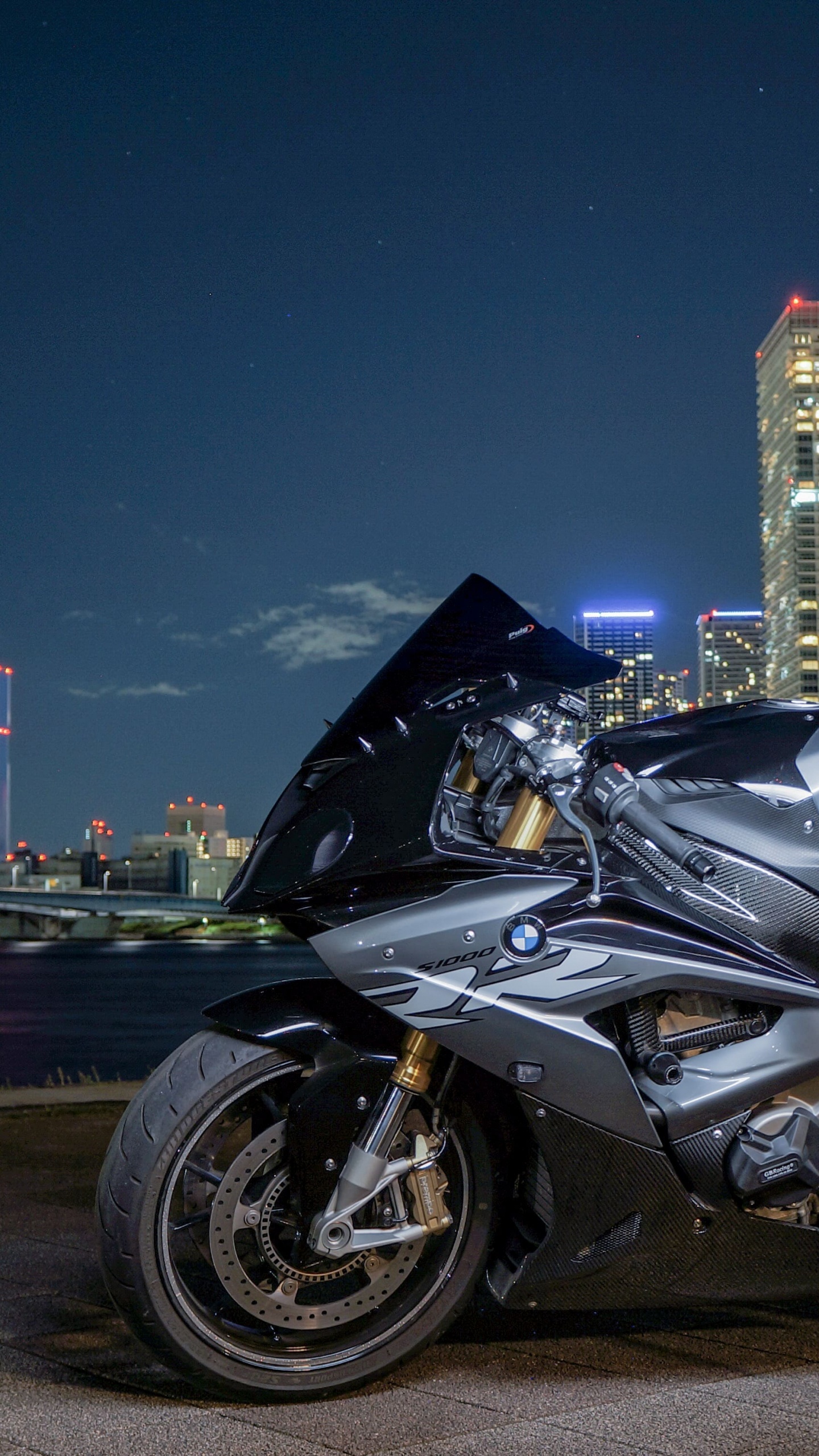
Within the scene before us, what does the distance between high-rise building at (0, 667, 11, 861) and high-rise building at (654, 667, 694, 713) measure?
461 feet

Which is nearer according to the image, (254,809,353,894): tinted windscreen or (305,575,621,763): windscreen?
(254,809,353,894): tinted windscreen

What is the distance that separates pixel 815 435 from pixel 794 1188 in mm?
6846

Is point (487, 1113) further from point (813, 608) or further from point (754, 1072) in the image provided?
point (813, 608)

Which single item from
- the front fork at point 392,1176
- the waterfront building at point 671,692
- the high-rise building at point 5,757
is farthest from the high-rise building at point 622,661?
the high-rise building at point 5,757

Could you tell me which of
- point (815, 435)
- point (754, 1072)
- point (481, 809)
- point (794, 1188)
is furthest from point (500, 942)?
point (815, 435)

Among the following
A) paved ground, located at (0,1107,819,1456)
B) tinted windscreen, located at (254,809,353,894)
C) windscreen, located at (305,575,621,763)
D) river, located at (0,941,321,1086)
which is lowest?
river, located at (0,941,321,1086)

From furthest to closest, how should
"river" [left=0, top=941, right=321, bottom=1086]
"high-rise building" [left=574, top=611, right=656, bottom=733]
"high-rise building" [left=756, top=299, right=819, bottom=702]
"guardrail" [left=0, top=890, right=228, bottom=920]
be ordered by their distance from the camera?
"guardrail" [left=0, top=890, right=228, bottom=920]
"river" [left=0, top=941, right=321, bottom=1086]
"high-rise building" [left=756, top=299, right=819, bottom=702]
"high-rise building" [left=574, top=611, right=656, bottom=733]

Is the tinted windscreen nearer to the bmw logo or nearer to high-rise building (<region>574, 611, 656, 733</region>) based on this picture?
the bmw logo

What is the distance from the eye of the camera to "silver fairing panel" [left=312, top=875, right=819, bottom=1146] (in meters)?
2.65

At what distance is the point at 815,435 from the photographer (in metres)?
8.66

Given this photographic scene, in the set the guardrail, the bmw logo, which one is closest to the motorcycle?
the bmw logo

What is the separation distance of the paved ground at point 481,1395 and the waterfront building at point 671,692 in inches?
62.7

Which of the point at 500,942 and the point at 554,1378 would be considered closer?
the point at 500,942

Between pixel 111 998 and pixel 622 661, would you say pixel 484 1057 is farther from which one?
pixel 111 998
